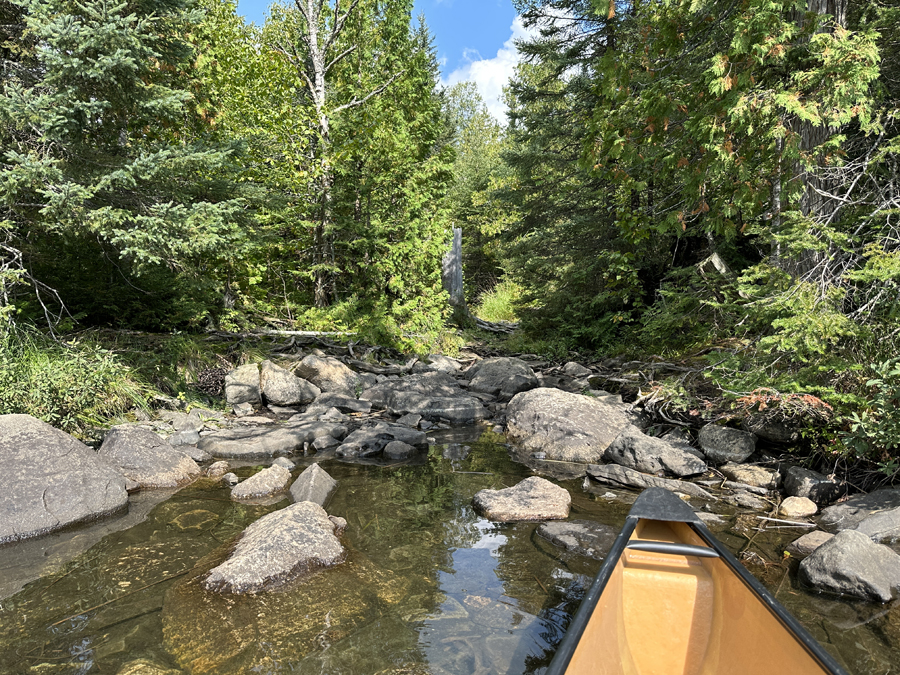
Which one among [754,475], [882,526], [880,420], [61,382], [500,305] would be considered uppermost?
[500,305]

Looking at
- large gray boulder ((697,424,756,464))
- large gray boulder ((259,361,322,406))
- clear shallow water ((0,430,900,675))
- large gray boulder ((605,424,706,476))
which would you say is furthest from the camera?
large gray boulder ((259,361,322,406))

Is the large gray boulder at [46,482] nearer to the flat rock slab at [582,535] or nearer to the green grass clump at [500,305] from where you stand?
the flat rock slab at [582,535]

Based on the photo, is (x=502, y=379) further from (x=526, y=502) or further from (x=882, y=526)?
(x=882, y=526)

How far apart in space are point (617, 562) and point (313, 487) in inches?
124

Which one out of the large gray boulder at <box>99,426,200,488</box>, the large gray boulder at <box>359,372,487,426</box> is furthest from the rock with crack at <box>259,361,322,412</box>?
the large gray boulder at <box>99,426,200,488</box>

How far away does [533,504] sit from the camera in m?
4.72

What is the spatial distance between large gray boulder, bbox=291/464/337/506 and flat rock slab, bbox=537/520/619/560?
2.08 m

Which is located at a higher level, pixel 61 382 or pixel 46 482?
pixel 61 382

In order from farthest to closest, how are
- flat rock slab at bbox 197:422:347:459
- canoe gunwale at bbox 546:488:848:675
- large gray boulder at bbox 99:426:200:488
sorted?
1. flat rock slab at bbox 197:422:347:459
2. large gray boulder at bbox 99:426:200:488
3. canoe gunwale at bbox 546:488:848:675

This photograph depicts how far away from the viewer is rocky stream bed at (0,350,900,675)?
9.53 ft

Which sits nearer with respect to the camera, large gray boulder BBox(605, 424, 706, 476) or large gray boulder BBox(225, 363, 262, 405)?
large gray boulder BBox(605, 424, 706, 476)

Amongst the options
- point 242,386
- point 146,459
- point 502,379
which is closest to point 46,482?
point 146,459

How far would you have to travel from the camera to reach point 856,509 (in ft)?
13.6

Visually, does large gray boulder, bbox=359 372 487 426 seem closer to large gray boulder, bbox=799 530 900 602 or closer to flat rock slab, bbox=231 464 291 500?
flat rock slab, bbox=231 464 291 500
